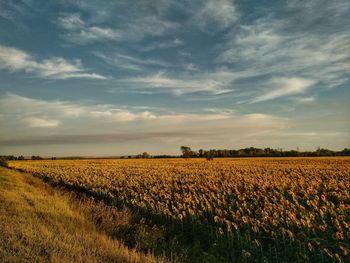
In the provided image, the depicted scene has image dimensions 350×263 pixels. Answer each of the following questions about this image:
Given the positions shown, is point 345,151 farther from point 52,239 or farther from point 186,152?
point 52,239

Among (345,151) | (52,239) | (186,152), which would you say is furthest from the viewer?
(186,152)

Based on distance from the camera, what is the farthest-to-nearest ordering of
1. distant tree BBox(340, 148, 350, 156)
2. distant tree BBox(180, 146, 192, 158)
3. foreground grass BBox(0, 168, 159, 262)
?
distant tree BBox(180, 146, 192, 158) → distant tree BBox(340, 148, 350, 156) → foreground grass BBox(0, 168, 159, 262)

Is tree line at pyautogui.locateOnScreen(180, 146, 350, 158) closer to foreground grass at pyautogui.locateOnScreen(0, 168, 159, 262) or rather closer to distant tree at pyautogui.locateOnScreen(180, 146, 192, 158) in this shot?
distant tree at pyautogui.locateOnScreen(180, 146, 192, 158)

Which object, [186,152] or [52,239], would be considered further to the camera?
[186,152]

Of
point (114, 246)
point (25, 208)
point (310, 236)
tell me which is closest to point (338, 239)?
point (310, 236)

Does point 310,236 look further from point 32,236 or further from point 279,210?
point 32,236

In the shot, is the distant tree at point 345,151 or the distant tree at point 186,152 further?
the distant tree at point 186,152

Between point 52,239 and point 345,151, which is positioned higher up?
point 345,151

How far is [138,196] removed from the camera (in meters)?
20.1

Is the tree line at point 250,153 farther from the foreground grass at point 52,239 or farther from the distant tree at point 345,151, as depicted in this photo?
the foreground grass at point 52,239

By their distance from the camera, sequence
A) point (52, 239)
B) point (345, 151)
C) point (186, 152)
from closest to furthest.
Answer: point (52, 239)
point (345, 151)
point (186, 152)

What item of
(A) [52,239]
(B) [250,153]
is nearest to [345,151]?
(B) [250,153]

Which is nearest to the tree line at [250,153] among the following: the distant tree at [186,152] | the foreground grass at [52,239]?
the distant tree at [186,152]

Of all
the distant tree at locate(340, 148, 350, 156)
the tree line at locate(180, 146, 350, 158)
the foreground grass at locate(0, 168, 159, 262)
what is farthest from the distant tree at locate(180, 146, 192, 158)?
the foreground grass at locate(0, 168, 159, 262)
